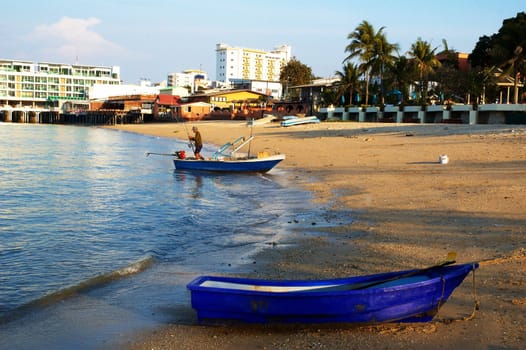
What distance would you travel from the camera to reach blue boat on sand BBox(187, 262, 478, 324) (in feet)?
17.1

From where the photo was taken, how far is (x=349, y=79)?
58094 mm

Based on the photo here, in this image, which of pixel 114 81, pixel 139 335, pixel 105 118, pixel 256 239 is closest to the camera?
pixel 139 335

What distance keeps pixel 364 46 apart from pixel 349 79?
4407 mm

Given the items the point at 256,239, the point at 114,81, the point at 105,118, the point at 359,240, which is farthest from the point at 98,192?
the point at 114,81

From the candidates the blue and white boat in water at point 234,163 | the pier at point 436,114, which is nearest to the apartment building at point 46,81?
the pier at point 436,114

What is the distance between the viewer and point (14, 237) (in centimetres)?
1102

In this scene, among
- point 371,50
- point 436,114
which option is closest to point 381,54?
point 371,50

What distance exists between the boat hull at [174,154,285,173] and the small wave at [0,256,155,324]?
11868 mm

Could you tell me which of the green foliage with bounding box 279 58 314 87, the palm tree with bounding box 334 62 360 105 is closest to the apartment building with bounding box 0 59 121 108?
the green foliage with bounding box 279 58 314 87

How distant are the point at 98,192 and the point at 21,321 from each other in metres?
11.4

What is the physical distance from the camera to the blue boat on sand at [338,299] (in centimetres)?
522

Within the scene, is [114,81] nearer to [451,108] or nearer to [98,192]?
[451,108]

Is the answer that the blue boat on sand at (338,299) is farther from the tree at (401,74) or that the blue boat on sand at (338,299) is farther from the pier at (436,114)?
the tree at (401,74)

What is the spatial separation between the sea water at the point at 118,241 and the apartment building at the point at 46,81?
409ft
